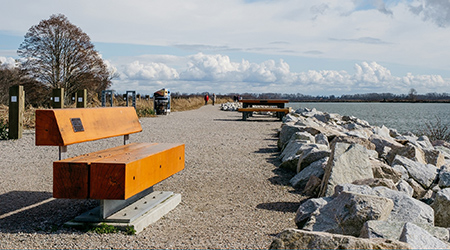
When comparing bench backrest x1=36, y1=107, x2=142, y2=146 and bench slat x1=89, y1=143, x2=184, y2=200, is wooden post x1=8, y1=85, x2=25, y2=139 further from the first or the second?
bench slat x1=89, y1=143, x2=184, y2=200

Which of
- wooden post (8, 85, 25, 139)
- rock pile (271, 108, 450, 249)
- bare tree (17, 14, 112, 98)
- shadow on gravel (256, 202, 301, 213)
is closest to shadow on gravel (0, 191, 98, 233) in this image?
shadow on gravel (256, 202, 301, 213)

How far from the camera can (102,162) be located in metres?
3.90

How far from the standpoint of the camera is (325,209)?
3891 mm

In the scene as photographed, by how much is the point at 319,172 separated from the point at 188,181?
179 cm

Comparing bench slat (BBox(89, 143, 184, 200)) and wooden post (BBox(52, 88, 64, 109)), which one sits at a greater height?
wooden post (BBox(52, 88, 64, 109))

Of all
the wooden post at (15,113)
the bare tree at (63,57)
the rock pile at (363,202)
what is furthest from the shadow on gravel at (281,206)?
the bare tree at (63,57)

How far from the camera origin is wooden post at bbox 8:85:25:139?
10.9 metres

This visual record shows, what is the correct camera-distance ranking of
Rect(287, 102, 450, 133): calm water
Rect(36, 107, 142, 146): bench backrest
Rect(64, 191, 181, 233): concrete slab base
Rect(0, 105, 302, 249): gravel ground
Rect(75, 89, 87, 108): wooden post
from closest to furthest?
Rect(0, 105, 302, 249): gravel ground, Rect(64, 191, 181, 233): concrete slab base, Rect(36, 107, 142, 146): bench backrest, Rect(75, 89, 87, 108): wooden post, Rect(287, 102, 450, 133): calm water

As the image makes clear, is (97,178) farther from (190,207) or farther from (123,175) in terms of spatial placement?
(190,207)

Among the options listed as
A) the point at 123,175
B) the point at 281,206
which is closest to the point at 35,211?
the point at 123,175

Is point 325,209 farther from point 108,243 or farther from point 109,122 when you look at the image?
point 109,122

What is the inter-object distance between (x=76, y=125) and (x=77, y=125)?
0.02m

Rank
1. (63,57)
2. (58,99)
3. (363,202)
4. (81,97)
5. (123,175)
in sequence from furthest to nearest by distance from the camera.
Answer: (63,57) < (81,97) < (58,99) < (123,175) < (363,202)

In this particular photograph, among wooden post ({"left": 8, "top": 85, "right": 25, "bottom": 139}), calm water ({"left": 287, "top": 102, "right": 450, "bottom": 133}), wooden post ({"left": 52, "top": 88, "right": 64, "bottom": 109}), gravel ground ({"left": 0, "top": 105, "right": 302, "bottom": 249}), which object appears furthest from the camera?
calm water ({"left": 287, "top": 102, "right": 450, "bottom": 133})
